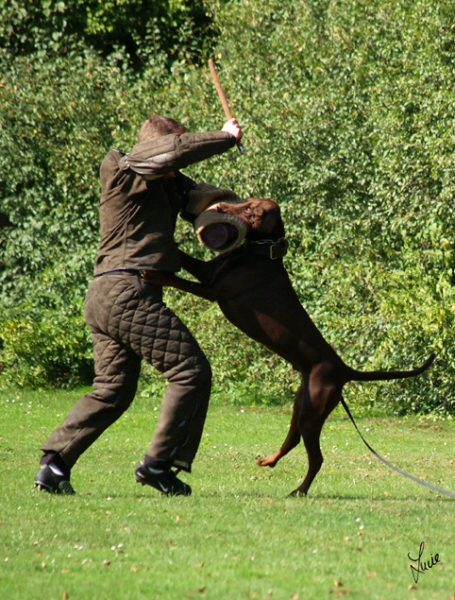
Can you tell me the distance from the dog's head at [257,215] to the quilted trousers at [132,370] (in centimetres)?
67

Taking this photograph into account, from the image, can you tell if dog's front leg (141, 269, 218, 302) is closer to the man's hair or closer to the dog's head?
the dog's head

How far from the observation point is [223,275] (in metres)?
5.92

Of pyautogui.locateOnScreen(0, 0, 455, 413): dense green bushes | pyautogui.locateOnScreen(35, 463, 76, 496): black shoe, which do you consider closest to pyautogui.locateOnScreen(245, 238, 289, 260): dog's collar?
pyautogui.locateOnScreen(35, 463, 76, 496): black shoe

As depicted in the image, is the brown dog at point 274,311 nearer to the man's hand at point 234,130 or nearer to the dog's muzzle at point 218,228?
the dog's muzzle at point 218,228

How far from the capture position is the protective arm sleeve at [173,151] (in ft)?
17.4

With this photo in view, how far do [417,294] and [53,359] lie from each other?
266 inches

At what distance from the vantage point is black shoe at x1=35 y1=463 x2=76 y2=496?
18.9 feet

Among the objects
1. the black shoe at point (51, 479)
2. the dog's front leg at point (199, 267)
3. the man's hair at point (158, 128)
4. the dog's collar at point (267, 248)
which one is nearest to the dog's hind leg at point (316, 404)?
the dog's collar at point (267, 248)

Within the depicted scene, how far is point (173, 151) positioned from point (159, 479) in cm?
188

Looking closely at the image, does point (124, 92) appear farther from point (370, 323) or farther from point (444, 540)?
point (444, 540)

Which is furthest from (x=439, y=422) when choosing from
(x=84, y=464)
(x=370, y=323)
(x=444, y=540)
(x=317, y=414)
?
(x=444, y=540)

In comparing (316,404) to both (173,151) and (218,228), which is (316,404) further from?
(173,151)

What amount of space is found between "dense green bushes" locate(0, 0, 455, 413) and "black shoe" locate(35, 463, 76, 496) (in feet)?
21.1

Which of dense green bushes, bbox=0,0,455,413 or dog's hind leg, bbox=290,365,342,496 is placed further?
dense green bushes, bbox=0,0,455,413
